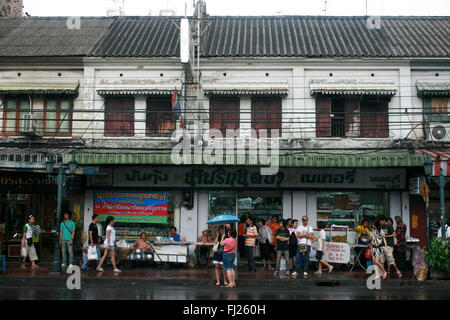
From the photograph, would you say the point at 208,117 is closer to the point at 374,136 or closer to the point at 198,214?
the point at 198,214

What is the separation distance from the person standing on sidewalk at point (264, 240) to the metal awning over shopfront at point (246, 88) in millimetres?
5108

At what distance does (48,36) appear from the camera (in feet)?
70.0

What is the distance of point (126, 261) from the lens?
17688 millimetres

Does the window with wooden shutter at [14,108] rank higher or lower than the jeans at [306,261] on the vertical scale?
higher

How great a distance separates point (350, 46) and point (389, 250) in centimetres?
882

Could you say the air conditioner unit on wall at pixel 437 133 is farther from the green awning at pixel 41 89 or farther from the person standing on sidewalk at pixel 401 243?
the green awning at pixel 41 89

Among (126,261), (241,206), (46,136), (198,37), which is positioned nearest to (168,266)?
(126,261)

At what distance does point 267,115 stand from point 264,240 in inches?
198

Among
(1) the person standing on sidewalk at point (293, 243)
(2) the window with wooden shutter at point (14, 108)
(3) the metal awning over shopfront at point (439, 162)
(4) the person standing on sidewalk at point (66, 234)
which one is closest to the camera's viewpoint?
(1) the person standing on sidewalk at point (293, 243)

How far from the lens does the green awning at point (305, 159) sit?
55.1 feet

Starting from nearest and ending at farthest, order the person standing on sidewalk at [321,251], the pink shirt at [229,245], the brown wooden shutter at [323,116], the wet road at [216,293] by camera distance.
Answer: the wet road at [216,293], the pink shirt at [229,245], the person standing on sidewalk at [321,251], the brown wooden shutter at [323,116]

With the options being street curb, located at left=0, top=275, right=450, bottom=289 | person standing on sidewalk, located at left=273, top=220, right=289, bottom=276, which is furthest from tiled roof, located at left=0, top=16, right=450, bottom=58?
street curb, located at left=0, top=275, right=450, bottom=289

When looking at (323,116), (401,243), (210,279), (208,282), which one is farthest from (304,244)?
(323,116)

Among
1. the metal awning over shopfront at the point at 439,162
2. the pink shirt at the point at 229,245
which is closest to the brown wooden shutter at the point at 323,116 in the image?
the metal awning over shopfront at the point at 439,162
